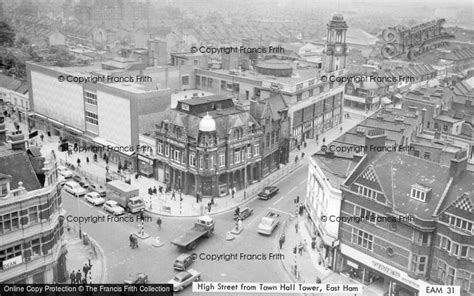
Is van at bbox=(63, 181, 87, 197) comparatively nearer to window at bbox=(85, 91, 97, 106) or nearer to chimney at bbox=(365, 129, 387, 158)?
window at bbox=(85, 91, 97, 106)

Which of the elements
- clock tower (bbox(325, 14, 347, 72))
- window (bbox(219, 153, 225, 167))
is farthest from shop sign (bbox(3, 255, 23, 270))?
clock tower (bbox(325, 14, 347, 72))

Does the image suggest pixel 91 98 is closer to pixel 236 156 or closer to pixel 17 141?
pixel 236 156

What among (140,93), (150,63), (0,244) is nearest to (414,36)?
(150,63)

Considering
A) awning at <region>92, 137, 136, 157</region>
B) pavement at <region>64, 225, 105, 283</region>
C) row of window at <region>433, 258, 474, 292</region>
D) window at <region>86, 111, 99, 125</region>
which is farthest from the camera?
window at <region>86, 111, 99, 125</region>

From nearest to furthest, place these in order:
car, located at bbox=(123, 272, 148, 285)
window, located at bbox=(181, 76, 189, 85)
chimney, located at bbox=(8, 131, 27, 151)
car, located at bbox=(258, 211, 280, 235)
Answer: chimney, located at bbox=(8, 131, 27, 151) < car, located at bbox=(123, 272, 148, 285) < car, located at bbox=(258, 211, 280, 235) < window, located at bbox=(181, 76, 189, 85)

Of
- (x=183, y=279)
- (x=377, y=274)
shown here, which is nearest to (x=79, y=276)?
(x=183, y=279)

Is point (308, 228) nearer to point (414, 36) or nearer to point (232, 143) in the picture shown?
point (232, 143)
